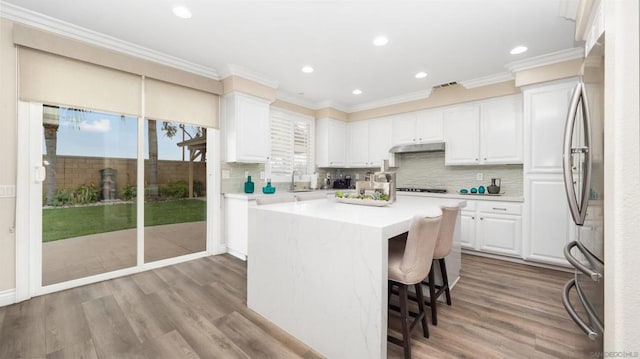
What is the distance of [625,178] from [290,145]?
4.42 meters

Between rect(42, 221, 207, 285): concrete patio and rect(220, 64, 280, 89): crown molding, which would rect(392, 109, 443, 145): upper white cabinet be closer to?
rect(220, 64, 280, 89): crown molding

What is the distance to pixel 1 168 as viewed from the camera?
2258 millimetres

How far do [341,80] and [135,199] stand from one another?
333cm

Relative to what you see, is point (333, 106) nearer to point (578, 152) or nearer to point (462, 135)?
A: point (462, 135)

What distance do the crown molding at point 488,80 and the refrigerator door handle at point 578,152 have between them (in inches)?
112

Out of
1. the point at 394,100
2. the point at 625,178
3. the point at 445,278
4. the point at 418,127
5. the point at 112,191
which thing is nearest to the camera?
the point at 625,178

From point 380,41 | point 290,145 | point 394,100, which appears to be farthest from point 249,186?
point 394,100

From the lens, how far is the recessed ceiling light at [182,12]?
229 centimetres

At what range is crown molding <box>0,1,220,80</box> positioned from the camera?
2303 millimetres

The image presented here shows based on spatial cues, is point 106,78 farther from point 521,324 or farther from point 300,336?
point 521,324

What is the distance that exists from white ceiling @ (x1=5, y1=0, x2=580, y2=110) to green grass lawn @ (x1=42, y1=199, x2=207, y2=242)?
1945mm

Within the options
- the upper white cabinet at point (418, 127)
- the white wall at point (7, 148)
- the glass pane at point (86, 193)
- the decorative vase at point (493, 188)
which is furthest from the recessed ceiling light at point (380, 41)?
the white wall at point (7, 148)

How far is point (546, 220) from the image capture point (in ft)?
10.6

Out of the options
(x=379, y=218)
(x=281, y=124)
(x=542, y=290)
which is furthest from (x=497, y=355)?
(x=281, y=124)
